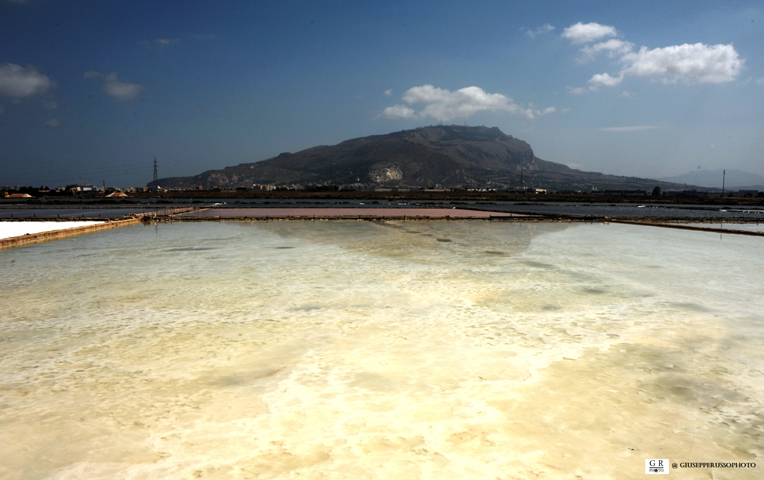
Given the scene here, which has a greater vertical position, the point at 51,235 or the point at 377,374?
the point at 51,235

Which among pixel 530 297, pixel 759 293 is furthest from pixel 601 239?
pixel 530 297

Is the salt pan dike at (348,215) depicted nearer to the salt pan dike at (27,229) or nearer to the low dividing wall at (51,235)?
the low dividing wall at (51,235)

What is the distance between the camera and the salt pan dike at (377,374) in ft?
12.6

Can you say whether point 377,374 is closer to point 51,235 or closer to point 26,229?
point 51,235

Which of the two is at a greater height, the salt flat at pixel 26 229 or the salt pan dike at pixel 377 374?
the salt flat at pixel 26 229

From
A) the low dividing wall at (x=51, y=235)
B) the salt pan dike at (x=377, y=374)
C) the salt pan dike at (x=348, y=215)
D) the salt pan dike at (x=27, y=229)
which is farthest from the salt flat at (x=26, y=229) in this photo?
the salt pan dike at (x=377, y=374)

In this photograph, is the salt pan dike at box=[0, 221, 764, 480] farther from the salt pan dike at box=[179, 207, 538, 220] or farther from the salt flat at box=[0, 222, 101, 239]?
the salt pan dike at box=[179, 207, 538, 220]

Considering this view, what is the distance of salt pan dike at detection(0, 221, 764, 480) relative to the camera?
12.6 feet

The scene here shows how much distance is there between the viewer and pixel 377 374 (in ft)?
18.0

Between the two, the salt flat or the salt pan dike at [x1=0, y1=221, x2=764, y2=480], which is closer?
the salt pan dike at [x1=0, y1=221, x2=764, y2=480]

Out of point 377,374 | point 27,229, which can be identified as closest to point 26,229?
point 27,229

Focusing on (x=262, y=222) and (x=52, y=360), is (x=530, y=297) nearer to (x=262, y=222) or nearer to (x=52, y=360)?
(x=52, y=360)

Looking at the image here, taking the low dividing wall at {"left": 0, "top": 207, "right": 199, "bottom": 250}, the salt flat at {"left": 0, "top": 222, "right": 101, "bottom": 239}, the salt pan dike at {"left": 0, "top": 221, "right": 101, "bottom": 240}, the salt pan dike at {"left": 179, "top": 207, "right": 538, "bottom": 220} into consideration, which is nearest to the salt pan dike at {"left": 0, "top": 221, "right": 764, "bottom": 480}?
the low dividing wall at {"left": 0, "top": 207, "right": 199, "bottom": 250}

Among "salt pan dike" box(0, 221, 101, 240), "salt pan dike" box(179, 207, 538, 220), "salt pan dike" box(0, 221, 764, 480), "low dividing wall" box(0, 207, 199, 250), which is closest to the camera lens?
"salt pan dike" box(0, 221, 764, 480)
